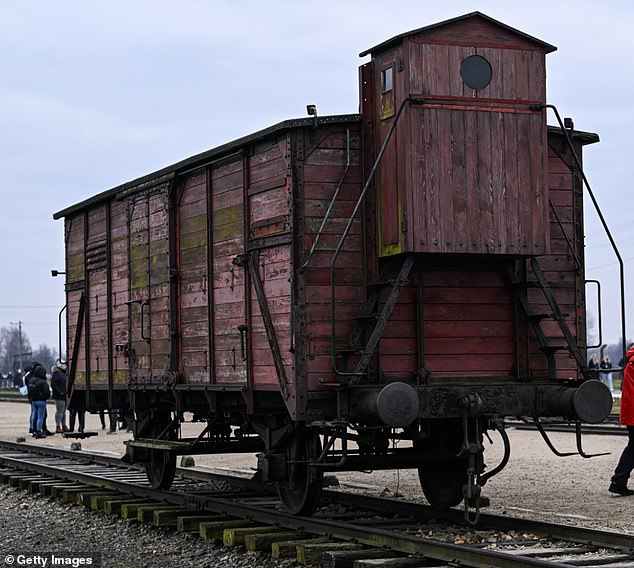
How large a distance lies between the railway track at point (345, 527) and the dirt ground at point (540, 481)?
3.49ft

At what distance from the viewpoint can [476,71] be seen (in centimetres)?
1052

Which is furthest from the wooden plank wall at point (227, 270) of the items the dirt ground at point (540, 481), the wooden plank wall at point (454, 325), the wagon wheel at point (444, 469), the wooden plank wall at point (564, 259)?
the wooden plank wall at point (564, 259)

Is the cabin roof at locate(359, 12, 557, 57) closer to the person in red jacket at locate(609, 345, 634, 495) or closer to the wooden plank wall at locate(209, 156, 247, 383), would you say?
the wooden plank wall at locate(209, 156, 247, 383)

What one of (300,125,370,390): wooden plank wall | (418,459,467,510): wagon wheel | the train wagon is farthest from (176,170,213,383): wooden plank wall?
(418,459,467,510): wagon wheel

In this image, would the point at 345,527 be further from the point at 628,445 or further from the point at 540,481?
the point at 540,481

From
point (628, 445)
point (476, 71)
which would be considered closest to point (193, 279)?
point (476, 71)

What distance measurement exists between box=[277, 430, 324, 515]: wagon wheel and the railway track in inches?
7.7

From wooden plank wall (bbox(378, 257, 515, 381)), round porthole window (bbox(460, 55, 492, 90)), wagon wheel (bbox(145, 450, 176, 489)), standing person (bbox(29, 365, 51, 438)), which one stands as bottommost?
wagon wheel (bbox(145, 450, 176, 489))

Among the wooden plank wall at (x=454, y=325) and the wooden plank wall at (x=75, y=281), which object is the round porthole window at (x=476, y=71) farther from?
the wooden plank wall at (x=75, y=281)

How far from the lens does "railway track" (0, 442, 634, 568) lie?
8625mm

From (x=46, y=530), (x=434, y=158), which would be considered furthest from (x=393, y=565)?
(x=46, y=530)

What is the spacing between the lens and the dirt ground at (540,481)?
37.7 feet

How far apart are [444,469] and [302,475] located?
1.52 m

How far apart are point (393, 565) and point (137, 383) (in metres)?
6.24
